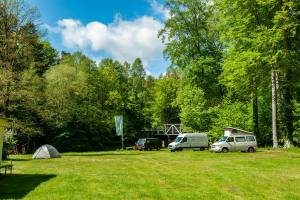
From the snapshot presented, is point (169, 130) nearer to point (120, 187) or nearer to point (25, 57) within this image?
point (25, 57)

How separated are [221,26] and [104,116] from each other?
3205 cm

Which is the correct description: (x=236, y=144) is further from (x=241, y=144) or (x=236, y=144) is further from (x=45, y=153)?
(x=45, y=153)

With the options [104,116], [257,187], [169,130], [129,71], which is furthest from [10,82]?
[129,71]

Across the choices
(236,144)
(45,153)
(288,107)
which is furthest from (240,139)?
(45,153)

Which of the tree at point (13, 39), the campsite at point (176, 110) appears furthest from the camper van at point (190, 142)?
the tree at point (13, 39)

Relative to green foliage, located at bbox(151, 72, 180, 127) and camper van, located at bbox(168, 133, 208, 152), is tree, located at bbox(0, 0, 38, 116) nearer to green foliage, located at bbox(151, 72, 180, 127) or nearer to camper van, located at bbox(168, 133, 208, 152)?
camper van, located at bbox(168, 133, 208, 152)

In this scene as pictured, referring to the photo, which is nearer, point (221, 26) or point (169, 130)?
point (221, 26)

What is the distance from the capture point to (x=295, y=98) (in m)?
39.1

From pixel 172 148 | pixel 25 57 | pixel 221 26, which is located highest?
pixel 221 26

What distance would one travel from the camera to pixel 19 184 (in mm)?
15758

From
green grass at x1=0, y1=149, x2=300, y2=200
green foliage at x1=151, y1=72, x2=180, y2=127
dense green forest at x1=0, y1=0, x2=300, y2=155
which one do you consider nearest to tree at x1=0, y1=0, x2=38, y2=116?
dense green forest at x1=0, y1=0, x2=300, y2=155

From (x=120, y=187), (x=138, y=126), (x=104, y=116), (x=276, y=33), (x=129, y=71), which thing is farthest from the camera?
(x=129, y=71)

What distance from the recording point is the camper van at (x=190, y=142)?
140 feet

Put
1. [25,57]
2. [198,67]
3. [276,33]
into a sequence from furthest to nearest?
[198,67]
[25,57]
[276,33]
